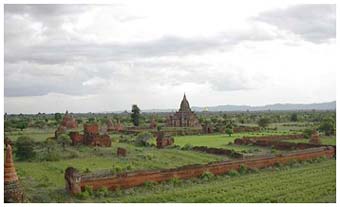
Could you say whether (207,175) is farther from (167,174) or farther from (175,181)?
(167,174)

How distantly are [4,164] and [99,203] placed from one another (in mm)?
2708

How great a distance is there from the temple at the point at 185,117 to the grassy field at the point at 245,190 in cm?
2251

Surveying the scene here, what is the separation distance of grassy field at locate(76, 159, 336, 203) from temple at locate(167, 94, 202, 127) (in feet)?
73.8

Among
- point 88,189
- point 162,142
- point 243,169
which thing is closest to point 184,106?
point 162,142

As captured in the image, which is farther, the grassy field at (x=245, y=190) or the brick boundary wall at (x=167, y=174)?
the brick boundary wall at (x=167, y=174)

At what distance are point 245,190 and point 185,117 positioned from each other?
83.4ft

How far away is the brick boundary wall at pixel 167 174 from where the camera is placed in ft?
40.7

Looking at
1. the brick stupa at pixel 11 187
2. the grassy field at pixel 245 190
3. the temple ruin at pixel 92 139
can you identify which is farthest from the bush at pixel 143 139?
the brick stupa at pixel 11 187

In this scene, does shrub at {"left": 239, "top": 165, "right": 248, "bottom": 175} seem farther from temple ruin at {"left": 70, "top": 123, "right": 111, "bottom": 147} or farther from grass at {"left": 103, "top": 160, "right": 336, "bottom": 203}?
temple ruin at {"left": 70, "top": 123, "right": 111, "bottom": 147}

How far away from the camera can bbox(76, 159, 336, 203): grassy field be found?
1198 cm

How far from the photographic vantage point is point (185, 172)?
14273 mm

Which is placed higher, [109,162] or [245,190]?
[109,162]

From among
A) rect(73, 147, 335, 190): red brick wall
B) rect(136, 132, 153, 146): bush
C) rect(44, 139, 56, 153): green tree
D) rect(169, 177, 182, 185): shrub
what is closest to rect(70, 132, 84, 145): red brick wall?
rect(44, 139, 56, 153): green tree

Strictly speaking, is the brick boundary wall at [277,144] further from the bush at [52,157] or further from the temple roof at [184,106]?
the temple roof at [184,106]
